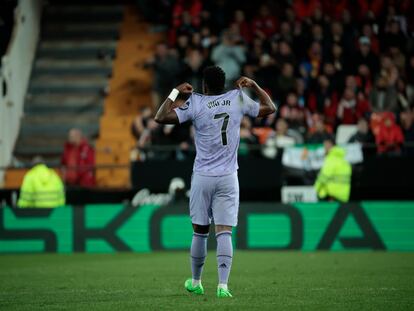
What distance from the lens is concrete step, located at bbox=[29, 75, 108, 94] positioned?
27031 millimetres

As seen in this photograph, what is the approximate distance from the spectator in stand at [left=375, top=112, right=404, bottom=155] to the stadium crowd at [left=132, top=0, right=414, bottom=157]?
21 millimetres

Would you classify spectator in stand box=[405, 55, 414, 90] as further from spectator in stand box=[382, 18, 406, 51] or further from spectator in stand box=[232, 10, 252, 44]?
spectator in stand box=[232, 10, 252, 44]

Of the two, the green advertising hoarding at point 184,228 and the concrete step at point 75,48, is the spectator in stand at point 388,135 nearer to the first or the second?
the green advertising hoarding at point 184,228

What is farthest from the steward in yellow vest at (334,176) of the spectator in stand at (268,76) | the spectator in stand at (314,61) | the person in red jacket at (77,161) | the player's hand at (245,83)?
the player's hand at (245,83)

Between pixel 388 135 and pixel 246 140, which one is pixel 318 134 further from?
pixel 246 140

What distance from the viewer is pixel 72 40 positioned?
28047 millimetres

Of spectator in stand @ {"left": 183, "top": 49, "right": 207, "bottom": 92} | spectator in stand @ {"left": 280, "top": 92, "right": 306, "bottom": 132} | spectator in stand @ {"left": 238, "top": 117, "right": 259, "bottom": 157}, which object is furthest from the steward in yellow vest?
spectator in stand @ {"left": 183, "top": 49, "right": 207, "bottom": 92}

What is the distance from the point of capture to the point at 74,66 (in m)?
27.5

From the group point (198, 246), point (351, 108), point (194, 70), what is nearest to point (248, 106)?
point (198, 246)

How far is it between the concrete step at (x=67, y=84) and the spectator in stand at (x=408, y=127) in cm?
899

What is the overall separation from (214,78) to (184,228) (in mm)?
9875

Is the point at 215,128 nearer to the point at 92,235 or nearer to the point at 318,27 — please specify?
the point at 92,235

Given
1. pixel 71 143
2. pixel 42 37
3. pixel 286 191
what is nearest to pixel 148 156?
pixel 71 143

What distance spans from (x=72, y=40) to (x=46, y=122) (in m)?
2.90
